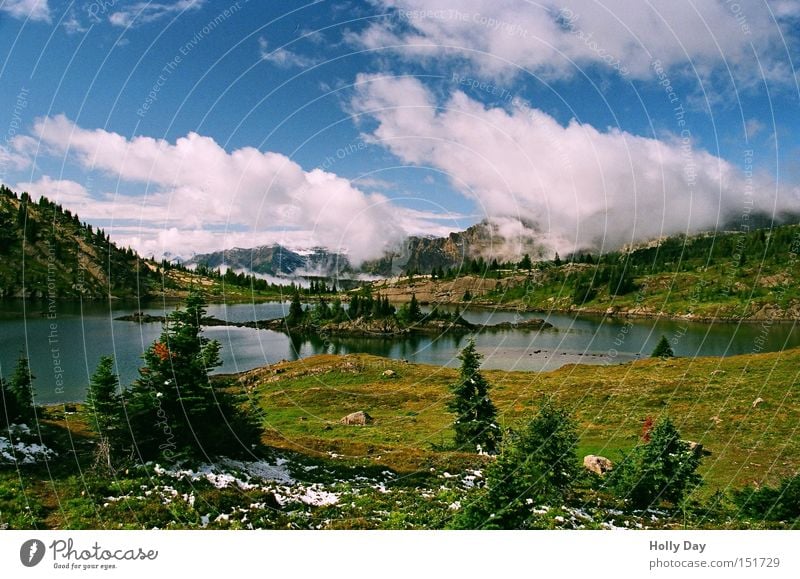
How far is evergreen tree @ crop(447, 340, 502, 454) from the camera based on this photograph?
1029 inches

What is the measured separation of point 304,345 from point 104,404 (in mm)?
95784

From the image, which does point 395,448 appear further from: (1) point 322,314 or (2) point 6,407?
(1) point 322,314

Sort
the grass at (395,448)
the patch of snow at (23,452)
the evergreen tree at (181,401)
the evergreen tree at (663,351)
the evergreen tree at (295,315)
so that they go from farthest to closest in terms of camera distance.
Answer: the evergreen tree at (295,315), the evergreen tree at (663,351), the evergreen tree at (181,401), the patch of snow at (23,452), the grass at (395,448)

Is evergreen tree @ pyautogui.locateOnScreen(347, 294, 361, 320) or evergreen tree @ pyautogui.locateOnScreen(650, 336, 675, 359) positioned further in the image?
evergreen tree @ pyautogui.locateOnScreen(347, 294, 361, 320)

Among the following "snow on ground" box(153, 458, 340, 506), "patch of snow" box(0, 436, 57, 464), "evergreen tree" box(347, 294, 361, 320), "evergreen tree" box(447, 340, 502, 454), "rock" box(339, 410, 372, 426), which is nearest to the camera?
"patch of snow" box(0, 436, 57, 464)

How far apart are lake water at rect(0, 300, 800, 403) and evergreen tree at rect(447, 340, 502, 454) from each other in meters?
39.4

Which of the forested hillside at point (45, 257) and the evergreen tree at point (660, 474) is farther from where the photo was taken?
the forested hillside at point (45, 257)

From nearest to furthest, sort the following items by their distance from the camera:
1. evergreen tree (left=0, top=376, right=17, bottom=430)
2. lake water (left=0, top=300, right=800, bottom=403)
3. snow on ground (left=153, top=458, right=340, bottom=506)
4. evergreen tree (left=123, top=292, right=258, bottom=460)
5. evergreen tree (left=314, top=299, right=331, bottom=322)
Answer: snow on ground (left=153, top=458, right=340, bottom=506) → evergreen tree (left=0, top=376, right=17, bottom=430) → evergreen tree (left=123, top=292, right=258, bottom=460) → lake water (left=0, top=300, right=800, bottom=403) → evergreen tree (left=314, top=299, right=331, bottom=322)

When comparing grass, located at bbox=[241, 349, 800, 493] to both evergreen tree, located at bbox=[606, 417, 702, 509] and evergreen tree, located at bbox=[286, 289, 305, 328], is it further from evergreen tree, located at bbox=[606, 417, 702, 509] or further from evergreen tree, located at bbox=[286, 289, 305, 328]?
evergreen tree, located at bbox=[286, 289, 305, 328]

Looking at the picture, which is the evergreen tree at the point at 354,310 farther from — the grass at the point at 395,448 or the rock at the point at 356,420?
the rock at the point at 356,420

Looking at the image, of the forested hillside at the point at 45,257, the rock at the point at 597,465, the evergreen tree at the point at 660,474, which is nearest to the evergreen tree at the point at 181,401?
the evergreen tree at the point at 660,474

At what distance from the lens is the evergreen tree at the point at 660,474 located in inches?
643

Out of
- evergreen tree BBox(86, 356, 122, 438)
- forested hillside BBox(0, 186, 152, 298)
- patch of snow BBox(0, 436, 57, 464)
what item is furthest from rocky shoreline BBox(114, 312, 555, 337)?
patch of snow BBox(0, 436, 57, 464)

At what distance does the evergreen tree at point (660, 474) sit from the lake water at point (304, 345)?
48.9m
